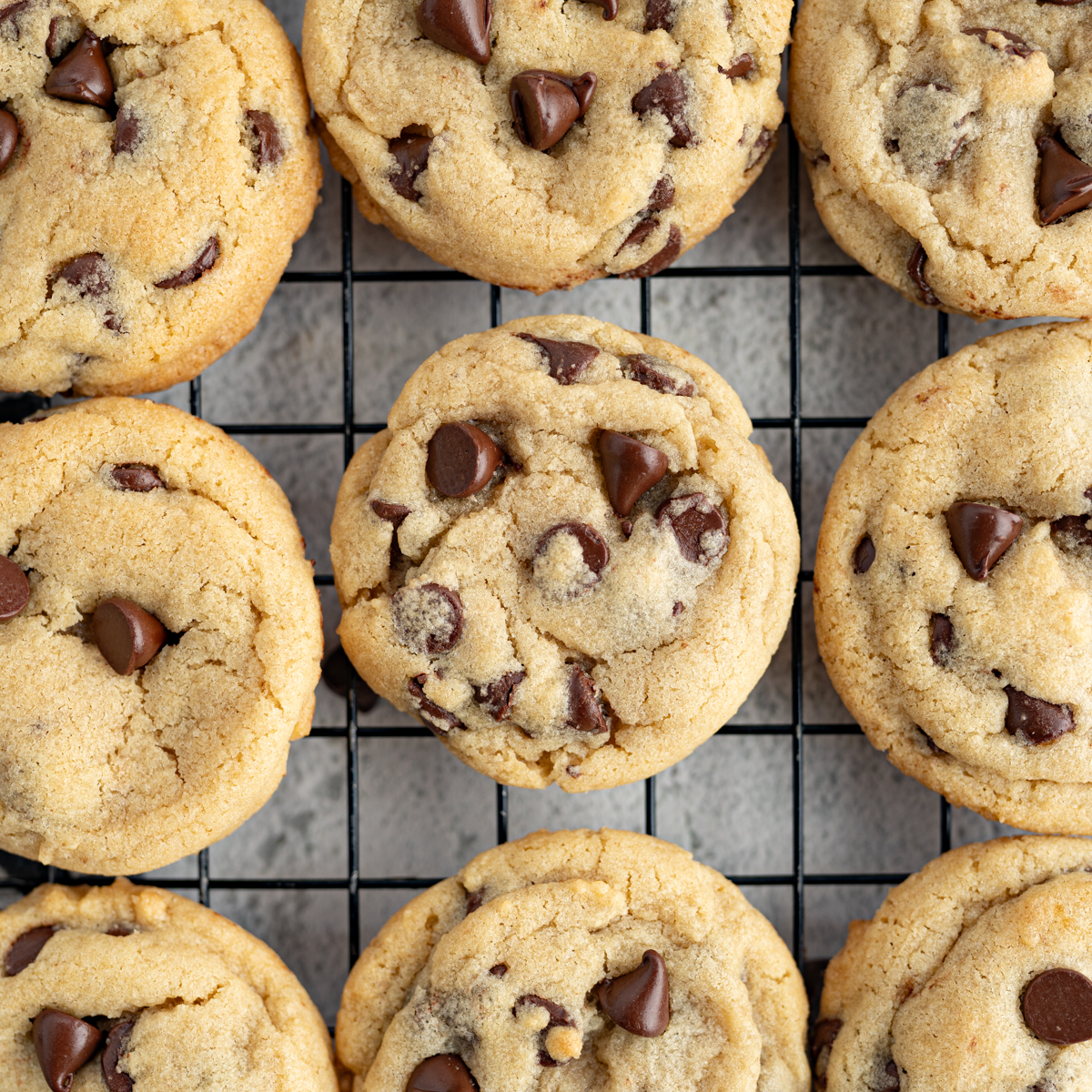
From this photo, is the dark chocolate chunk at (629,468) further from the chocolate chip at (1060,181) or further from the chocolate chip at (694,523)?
the chocolate chip at (1060,181)

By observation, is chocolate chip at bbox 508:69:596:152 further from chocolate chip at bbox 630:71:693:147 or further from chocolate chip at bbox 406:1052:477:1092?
chocolate chip at bbox 406:1052:477:1092

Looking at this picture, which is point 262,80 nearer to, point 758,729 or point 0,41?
point 0,41

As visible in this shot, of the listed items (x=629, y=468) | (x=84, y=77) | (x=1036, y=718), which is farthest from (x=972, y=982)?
(x=84, y=77)

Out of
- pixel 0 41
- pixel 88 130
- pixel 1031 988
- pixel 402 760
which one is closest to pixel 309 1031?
pixel 402 760

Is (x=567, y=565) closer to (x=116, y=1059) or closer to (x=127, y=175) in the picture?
(x=127, y=175)

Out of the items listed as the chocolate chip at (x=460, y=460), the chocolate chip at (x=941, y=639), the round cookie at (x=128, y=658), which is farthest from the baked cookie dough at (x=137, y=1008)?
the chocolate chip at (x=941, y=639)
